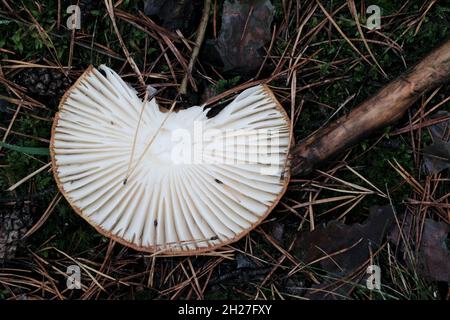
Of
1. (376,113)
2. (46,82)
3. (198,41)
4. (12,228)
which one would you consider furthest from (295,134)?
(12,228)

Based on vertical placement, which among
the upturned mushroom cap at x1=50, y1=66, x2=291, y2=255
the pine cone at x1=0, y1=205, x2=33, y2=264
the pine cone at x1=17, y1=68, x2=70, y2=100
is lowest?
the pine cone at x1=0, y1=205, x2=33, y2=264

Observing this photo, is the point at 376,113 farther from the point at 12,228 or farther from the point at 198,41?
the point at 12,228

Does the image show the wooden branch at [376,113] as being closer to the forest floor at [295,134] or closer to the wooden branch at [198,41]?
the forest floor at [295,134]

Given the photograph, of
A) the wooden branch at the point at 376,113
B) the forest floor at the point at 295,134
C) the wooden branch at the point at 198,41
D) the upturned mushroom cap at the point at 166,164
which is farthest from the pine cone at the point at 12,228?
the wooden branch at the point at 376,113

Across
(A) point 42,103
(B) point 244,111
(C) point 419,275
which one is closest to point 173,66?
(B) point 244,111

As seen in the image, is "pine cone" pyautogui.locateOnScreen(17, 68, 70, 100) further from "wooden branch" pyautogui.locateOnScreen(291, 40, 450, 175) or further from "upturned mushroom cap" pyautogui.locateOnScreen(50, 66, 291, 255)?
"wooden branch" pyautogui.locateOnScreen(291, 40, 450, 175)

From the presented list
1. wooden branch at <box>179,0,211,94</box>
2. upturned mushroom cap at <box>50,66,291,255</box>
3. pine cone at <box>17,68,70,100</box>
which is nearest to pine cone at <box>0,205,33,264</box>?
upturned mushroom cap at <box>50,66,291,255</box>
